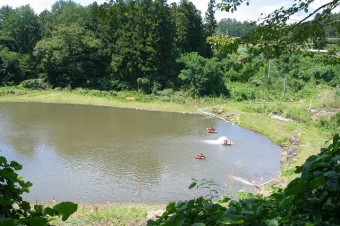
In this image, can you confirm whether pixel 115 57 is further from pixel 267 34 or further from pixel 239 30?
pixel 239 30

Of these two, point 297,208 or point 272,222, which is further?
point 297,208

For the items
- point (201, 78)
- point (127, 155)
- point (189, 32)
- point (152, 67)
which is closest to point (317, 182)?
point (127, 155)

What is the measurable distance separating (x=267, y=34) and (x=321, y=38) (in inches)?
34.7

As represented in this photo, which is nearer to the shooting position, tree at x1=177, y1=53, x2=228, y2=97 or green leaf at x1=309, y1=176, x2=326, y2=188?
green leaf at x1=309, y1=176, x2=326, y2=188

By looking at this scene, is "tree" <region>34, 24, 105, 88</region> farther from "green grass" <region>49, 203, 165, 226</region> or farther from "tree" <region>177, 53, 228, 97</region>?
"green grass" <region>49, 203, 165, 226</region>

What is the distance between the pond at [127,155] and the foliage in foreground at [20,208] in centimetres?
1087

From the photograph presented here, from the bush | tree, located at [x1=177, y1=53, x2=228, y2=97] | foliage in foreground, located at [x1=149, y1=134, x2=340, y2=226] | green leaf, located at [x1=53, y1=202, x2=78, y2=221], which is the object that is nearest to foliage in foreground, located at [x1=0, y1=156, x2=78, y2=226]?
green leaf, located at [x1=53, y1=202, x2=78, y2=221]

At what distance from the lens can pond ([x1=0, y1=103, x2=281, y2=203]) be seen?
45.3ft

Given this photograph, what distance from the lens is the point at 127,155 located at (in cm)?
1795

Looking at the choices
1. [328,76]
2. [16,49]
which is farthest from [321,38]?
[16,49]

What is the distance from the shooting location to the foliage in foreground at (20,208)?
1796 mm

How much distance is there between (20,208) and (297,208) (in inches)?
59.0

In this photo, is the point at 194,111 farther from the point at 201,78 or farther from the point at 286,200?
the point at 286,200

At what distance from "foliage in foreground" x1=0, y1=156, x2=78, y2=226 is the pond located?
35.7 ft
